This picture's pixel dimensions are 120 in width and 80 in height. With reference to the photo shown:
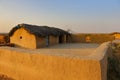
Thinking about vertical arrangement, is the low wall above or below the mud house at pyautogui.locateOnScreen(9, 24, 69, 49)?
below

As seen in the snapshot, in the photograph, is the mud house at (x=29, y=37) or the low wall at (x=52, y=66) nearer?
the low wall at (x=52, y=66)

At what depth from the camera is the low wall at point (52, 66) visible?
Result: 6566mm

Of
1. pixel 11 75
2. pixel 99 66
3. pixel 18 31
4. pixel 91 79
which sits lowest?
pixel 11 75

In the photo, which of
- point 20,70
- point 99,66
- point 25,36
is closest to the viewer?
point 99,66

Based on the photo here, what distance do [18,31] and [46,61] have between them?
15.8 m

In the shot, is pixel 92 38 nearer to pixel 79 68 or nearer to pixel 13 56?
pixel 13 56

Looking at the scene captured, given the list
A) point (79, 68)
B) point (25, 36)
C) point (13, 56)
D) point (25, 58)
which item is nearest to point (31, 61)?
point (25, 58)

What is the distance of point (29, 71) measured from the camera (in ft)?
30.7

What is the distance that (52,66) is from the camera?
8016 mm

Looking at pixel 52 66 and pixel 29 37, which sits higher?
pixel 29 37

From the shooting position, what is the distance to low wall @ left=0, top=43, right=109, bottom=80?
6566mm

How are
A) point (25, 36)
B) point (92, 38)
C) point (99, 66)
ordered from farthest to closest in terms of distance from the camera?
point (92, 38), point (25, 36), point (99, 66)

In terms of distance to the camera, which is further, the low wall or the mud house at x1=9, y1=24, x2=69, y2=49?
the mud house at x1=9, y1=24, x2=69, y2=49

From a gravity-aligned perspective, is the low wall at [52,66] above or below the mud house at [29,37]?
below
